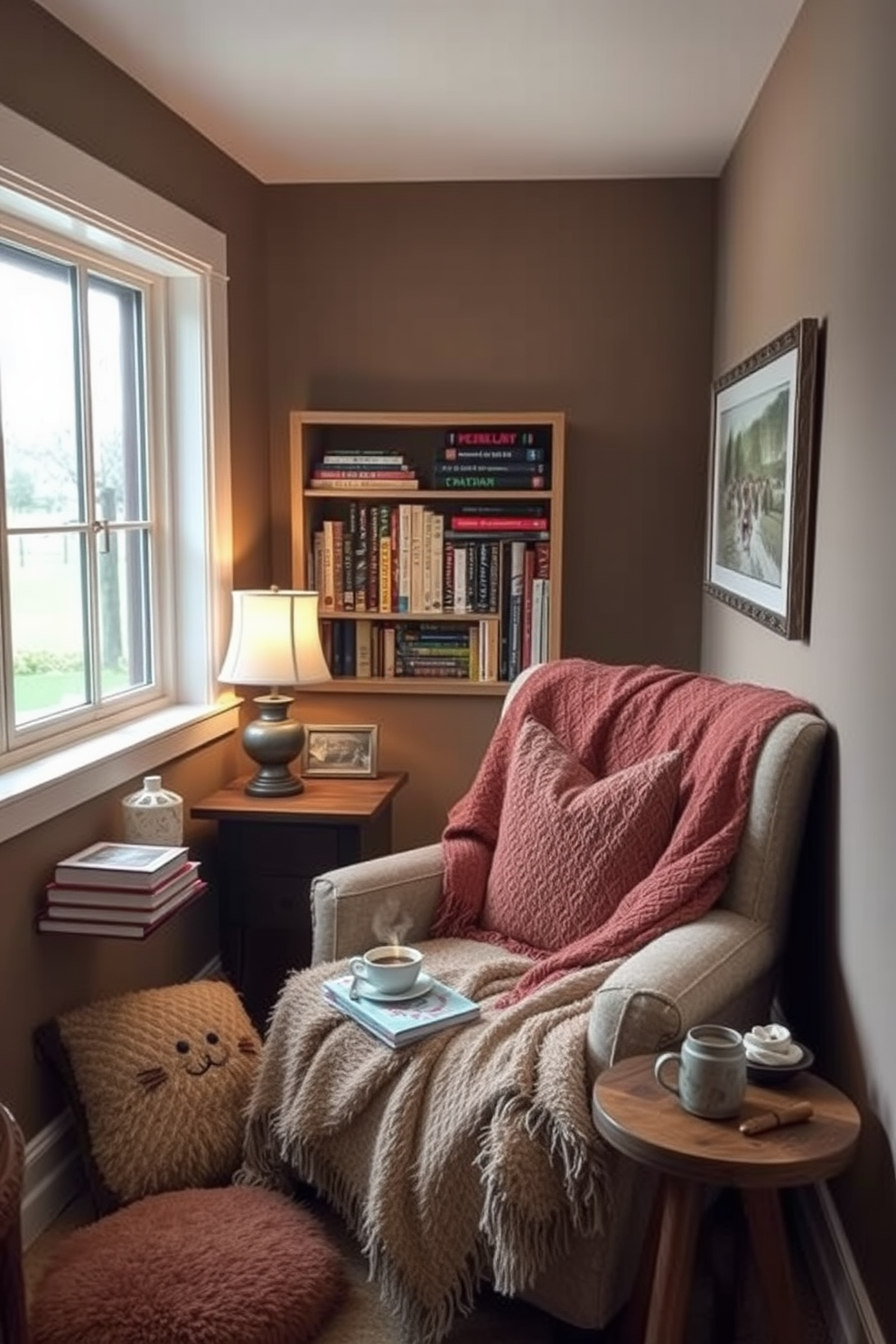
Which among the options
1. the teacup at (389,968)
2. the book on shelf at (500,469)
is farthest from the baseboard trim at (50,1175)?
the book on shelf at (500,469)

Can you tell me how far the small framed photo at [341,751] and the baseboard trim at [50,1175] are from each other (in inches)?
45.8

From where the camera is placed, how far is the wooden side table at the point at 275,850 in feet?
9.39

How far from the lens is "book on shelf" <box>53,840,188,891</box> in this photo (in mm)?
2221

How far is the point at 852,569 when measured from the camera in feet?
5.95

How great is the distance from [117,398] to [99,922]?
4.24ft

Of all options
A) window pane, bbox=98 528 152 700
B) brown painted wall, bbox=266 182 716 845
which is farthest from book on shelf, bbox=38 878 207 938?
brown painted wall, bbox=266 182 716 845

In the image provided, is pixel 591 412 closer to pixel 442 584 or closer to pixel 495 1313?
pixel 442 584

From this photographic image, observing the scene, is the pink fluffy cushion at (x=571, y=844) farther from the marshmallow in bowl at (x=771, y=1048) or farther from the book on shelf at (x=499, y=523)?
the book on shelf at (x=499, y=523)

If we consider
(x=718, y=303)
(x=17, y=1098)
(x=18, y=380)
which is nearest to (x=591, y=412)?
(x=718, y=303)

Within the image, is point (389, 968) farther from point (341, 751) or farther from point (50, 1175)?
point (341, 751)

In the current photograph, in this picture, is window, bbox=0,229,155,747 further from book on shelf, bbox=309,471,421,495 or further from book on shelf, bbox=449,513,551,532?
book on shelf, bbox=449,513,551,532

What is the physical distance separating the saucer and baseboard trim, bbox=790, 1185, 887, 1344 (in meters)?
0.75

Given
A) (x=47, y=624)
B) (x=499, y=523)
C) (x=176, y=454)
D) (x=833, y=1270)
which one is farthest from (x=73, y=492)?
(x=833, y=1270)

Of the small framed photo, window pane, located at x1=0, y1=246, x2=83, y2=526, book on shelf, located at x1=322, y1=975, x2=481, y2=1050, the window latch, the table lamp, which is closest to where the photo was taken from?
book on shelf, located at x1=322, y1=975, x2=481, y2=1050
